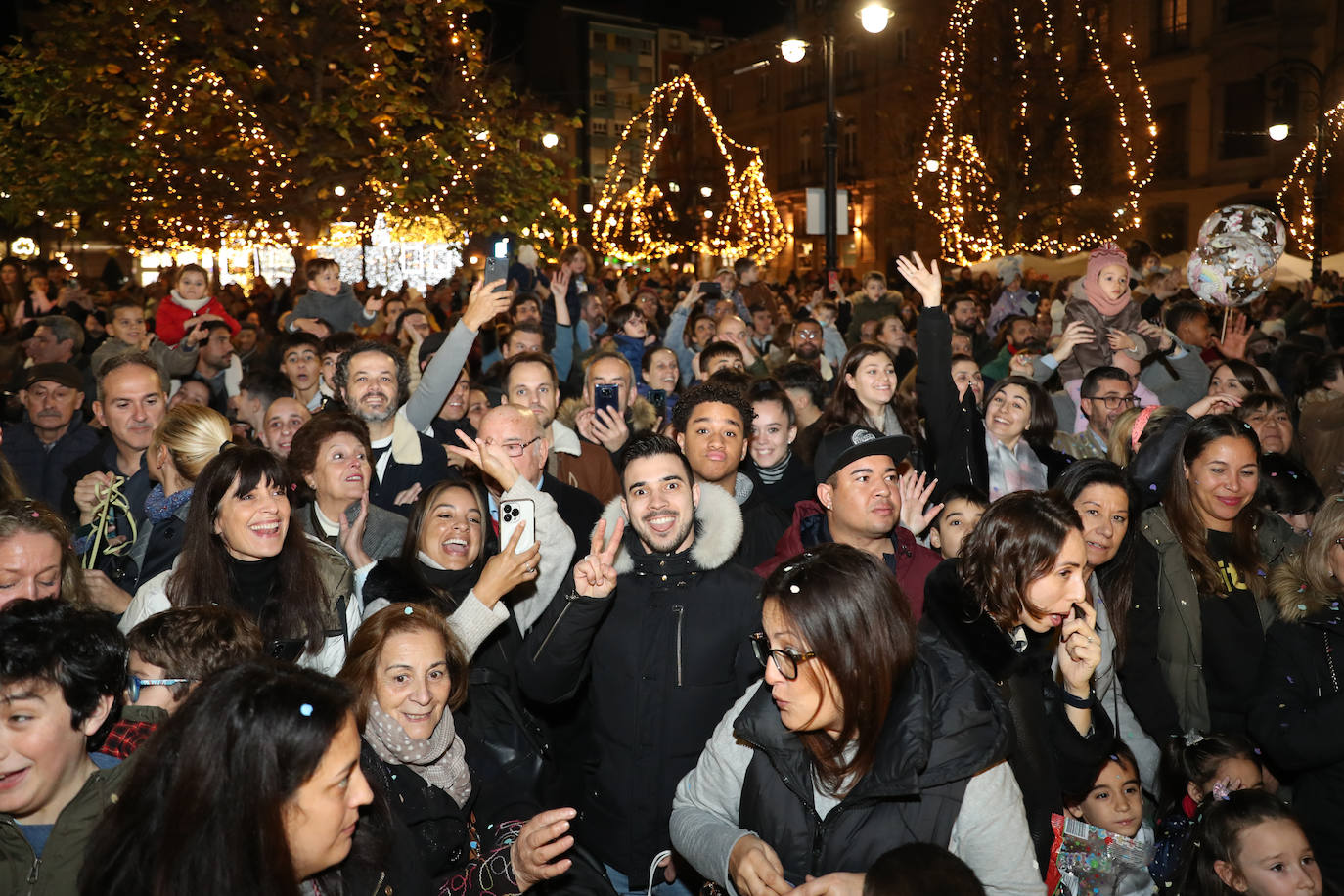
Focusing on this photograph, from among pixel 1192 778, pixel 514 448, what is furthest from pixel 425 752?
pixel 1192 778

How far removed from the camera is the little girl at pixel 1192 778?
14.0 ft

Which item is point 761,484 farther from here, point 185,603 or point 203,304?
point 203,304

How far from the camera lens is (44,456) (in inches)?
256

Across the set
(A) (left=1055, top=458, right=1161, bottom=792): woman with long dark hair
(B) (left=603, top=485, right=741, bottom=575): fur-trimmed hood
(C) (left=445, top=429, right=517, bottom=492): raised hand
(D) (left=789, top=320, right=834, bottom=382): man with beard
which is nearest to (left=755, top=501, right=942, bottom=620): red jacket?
(B) (left=603, top=485, right=741, bottom=575): fur-trimmed hood

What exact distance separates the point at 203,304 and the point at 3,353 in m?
1.63

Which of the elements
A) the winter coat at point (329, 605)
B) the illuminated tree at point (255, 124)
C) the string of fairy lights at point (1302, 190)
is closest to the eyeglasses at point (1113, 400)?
the winter coat at point (329, 605)

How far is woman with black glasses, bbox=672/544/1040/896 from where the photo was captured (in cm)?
268

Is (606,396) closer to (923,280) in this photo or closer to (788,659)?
(923,280)

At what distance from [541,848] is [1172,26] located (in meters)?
39.4

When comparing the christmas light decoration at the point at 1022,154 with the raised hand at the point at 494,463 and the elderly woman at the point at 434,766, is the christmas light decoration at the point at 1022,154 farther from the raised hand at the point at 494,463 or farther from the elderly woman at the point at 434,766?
the elderly woman at the point at 434,766

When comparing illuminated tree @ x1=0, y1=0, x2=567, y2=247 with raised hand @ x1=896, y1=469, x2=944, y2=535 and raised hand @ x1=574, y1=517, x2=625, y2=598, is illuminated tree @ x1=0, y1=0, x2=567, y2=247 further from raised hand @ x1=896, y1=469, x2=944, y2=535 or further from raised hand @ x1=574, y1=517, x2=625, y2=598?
raised hand @ x1=574, y1=517, x2=625, y2=598

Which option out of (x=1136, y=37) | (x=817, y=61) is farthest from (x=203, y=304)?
(x=817, y=61)

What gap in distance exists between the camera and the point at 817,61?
162ft

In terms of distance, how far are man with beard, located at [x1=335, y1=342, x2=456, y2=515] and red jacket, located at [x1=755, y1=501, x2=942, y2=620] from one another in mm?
1964
